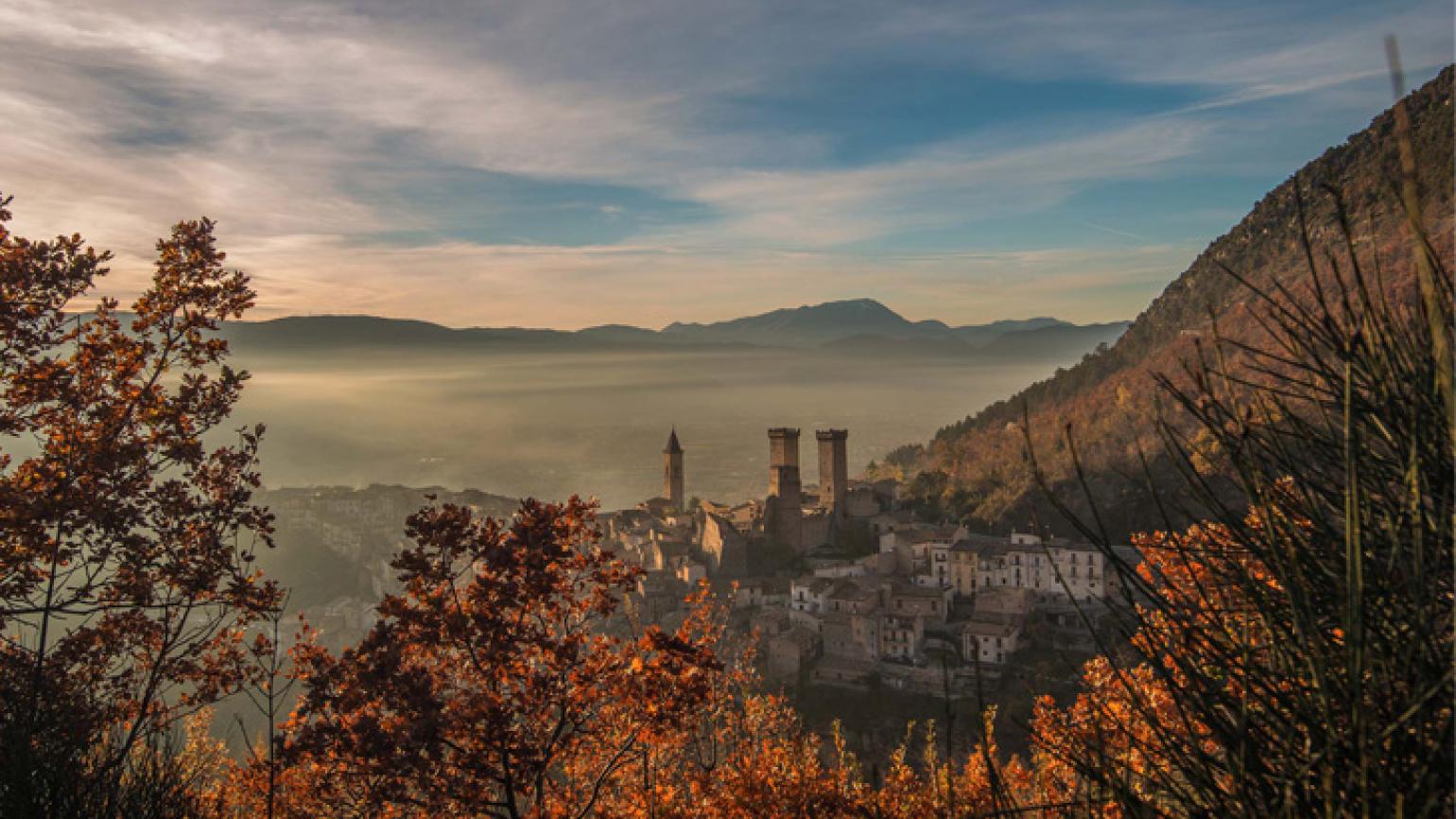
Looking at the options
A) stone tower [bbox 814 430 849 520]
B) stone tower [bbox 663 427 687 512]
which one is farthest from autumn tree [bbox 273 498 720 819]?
stone tower [bbox 663 427 687 512]

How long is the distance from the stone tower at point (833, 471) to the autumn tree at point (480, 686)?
41290 millimetres

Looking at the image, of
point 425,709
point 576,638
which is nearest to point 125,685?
point 425,709

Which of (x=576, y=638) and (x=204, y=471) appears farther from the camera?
(x=204, y=471)

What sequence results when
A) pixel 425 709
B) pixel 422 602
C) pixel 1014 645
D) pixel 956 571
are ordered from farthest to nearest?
pixel 956 571 → pixel 1014 645 → pixel 422 602 → pixel 425 709

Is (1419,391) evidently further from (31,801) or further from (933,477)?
(933,477)

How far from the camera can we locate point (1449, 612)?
2.47 meters

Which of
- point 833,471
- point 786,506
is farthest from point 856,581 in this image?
point 833,471

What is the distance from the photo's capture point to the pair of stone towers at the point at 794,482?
44.2m

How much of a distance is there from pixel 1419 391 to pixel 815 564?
38.4 metres

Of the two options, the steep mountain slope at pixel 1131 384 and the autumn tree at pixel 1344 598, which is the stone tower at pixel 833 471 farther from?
the autumn tree at pixel 1344 598

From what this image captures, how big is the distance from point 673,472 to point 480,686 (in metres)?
48.6

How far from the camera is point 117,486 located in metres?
5.98

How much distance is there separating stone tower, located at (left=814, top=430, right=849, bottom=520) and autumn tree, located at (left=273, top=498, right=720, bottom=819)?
135 ft

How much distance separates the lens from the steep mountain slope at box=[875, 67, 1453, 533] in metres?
44.6
